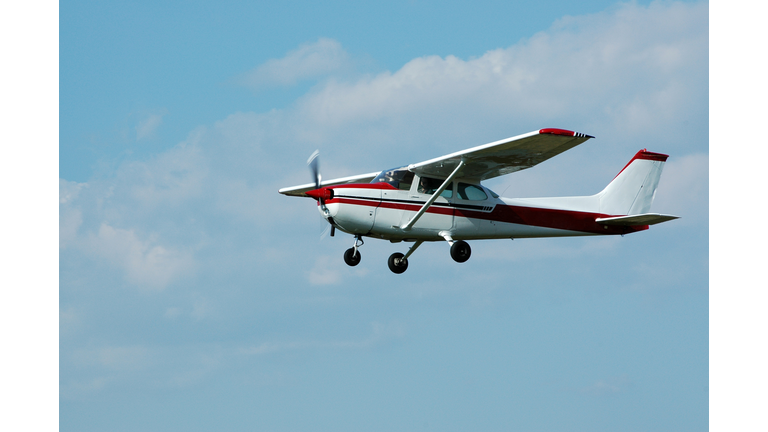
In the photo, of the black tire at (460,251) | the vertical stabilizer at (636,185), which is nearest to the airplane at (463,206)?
the black tire at (460,251)

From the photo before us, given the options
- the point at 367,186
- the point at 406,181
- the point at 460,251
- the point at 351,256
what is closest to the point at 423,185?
the point at 406,181

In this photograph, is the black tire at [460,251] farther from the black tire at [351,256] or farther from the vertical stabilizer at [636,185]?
the vertical stabilizer at [636,185]

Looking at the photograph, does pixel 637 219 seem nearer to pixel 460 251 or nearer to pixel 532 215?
pixel 532 215

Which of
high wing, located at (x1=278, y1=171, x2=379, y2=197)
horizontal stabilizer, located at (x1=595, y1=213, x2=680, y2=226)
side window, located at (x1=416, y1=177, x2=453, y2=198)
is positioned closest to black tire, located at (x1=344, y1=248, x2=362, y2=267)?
side window, located at (x1=416, y1=177, x2=453, y2=198)

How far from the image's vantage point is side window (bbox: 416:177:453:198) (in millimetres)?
19234

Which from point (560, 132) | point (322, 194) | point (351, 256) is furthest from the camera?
point (351, 256)

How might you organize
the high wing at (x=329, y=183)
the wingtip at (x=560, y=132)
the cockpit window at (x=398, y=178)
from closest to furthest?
the wingtip at (x=560, y=132), the cockpit window at (x=398, y=178), the high wing at (x=329, y=183)

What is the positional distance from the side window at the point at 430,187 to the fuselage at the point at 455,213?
0.02 meters

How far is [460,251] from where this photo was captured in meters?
19.4

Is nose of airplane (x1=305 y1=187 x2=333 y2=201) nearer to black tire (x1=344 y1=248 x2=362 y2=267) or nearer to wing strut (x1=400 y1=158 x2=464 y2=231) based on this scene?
black tire (x1=344 y1=248 x2=362 y2=267)

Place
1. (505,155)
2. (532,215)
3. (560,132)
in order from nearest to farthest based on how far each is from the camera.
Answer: (560,132)
(505,155)
(532,215)

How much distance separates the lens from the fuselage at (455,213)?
1845 cm

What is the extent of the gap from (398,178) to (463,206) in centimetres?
179

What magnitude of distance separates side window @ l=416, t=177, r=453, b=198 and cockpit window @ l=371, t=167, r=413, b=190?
0.87 feet
